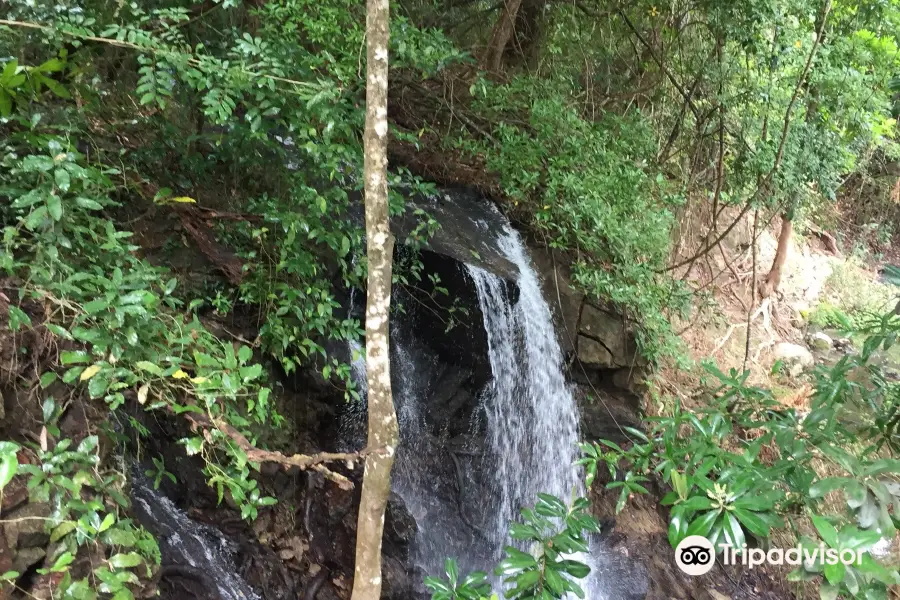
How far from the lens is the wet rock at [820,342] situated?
9227 mm

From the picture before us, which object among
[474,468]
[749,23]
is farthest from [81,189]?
[749,23]

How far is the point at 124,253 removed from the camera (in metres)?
2.44

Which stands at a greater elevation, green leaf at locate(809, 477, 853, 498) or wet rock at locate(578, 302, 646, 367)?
green leaf at locate(809, 477, 853, 498)

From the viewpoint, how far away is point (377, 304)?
2.02 metres

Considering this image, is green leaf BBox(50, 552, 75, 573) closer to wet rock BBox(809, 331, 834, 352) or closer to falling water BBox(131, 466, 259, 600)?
falling water BBox(131, 466, 259, 600)

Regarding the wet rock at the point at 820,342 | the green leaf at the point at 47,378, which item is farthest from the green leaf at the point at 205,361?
the wet rock at the point at 820,342

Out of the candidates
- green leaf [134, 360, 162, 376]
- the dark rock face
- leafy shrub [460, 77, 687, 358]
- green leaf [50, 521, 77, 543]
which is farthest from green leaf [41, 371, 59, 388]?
leafy shrub [460, 77, 687, 358]

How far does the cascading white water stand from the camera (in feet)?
16.7

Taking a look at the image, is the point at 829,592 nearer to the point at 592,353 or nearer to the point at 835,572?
the point at 835,572

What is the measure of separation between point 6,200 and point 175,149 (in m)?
1.17

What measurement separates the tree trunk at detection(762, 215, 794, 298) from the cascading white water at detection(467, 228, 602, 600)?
598cm

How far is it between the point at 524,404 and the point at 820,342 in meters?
7.00

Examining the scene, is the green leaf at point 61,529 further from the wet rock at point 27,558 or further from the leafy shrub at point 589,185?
the leafy shrub at point 589,185

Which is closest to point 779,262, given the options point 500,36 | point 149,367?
point 500,36
